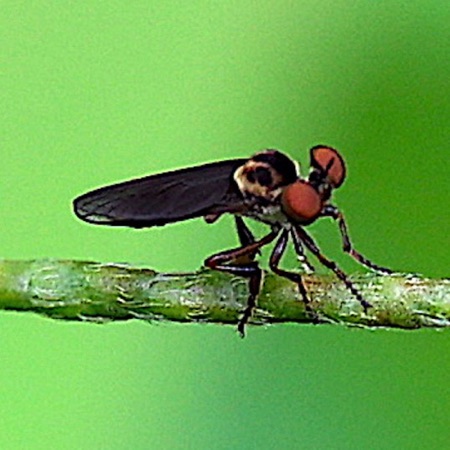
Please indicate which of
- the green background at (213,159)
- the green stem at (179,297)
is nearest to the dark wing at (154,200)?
the green stem at (179,297)

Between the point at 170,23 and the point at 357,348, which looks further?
the point at 170,23

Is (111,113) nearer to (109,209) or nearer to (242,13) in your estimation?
(242,13)

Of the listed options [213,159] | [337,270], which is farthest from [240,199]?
[213,159]

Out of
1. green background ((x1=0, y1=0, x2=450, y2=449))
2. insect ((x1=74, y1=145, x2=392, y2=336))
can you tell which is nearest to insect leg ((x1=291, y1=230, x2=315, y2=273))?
insect ((x1=74, y1=145, x2=392, y2=336))

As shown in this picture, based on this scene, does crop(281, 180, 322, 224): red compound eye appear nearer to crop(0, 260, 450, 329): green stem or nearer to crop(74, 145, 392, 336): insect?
crop(74, 145, 392, 336): insect

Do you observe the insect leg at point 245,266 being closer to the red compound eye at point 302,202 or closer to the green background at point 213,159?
the red compound eye at point 302,202

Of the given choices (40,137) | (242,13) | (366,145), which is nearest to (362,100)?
(366,145)

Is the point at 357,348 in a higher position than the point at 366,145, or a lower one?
lower
